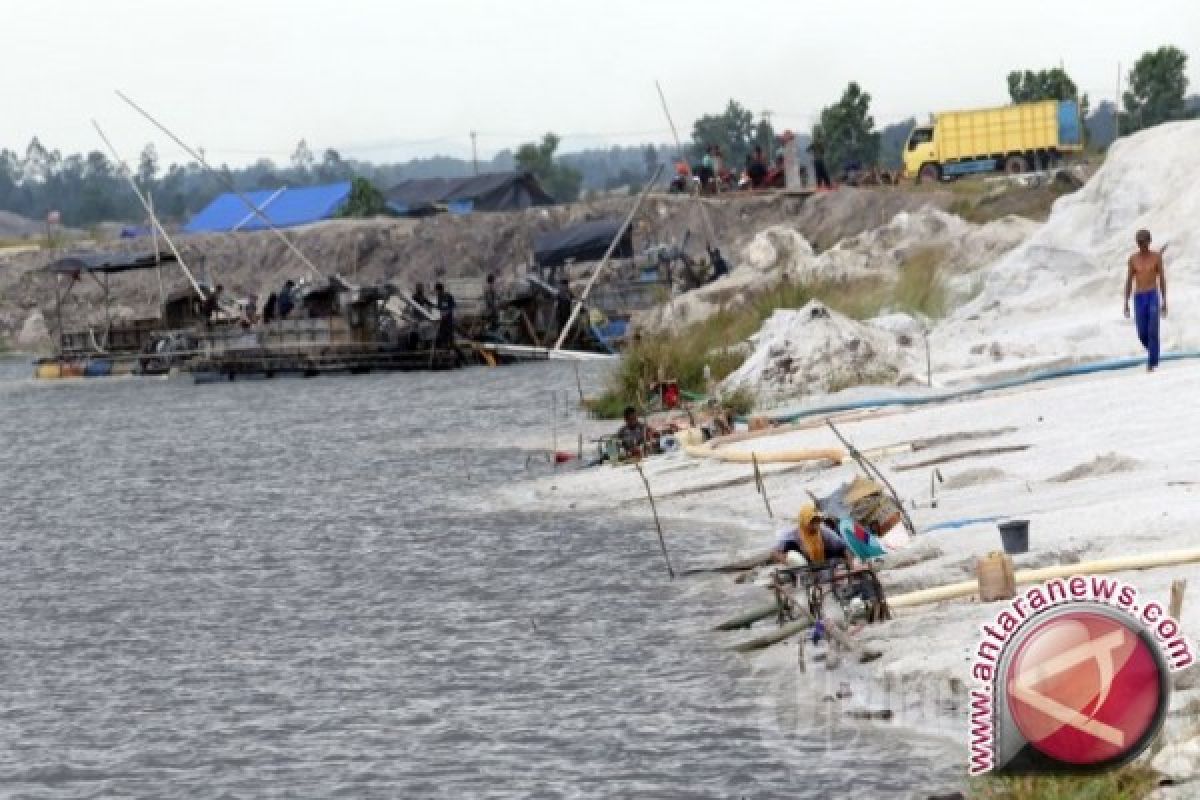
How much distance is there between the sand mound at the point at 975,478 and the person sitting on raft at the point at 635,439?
7.09 meters

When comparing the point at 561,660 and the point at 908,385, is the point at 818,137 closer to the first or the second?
the point at 908,385

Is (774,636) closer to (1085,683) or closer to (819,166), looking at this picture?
(1085,683)

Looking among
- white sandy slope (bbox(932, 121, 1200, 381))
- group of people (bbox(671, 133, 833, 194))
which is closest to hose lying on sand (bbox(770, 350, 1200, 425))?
white sandy slope (bbox(932, 121, 1200, 381))

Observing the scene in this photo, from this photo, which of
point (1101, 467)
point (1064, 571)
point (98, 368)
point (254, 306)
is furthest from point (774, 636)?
point (98, 368)

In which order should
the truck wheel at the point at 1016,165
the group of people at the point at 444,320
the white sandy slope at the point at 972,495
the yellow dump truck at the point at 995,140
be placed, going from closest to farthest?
the white sandy slope at the point at 972,495, the group of people at the point at 444,320, the yellow dump truck at the point at 995,140, the truck wheel at the point at 1016,165

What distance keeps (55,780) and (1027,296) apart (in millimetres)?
22252

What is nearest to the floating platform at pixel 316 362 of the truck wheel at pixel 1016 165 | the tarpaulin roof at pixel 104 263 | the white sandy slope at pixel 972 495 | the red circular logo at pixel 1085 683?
the tarpaulin roof at pixel 104 263

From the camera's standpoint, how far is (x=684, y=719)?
13.4m

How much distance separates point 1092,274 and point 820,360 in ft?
16.8

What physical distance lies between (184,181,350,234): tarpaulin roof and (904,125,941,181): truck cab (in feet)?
127

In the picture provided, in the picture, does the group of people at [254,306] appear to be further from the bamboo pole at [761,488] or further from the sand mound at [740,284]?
the bamboo pole at [761,488]

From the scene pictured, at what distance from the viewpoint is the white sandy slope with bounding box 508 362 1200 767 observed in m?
12.9

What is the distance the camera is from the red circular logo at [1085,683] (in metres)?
7.34

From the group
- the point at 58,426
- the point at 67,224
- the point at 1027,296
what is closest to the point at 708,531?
the point at 1027,296
